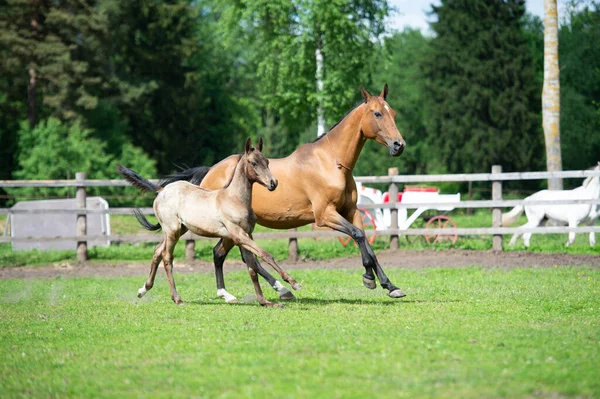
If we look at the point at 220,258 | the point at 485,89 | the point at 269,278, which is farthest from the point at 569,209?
the point at 485,89

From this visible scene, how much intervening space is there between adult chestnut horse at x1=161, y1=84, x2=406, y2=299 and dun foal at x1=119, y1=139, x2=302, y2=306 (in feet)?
1.53

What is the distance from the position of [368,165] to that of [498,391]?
46404mm

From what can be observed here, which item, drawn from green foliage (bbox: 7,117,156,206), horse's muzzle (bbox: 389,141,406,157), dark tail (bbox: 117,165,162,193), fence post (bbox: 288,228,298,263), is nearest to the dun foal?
dark tail (bbox: 117,165,162,193)

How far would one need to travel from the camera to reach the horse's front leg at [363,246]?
9195mm

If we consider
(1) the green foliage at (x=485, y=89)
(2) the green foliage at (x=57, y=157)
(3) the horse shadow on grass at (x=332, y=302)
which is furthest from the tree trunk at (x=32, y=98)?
(3) the horse shadow on grass at (x=332, y=302)

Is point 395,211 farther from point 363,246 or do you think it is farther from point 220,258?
point 363,246

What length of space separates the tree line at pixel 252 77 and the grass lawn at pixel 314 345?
20661 millimetres

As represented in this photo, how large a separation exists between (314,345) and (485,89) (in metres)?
38.2

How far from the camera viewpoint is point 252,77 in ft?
177

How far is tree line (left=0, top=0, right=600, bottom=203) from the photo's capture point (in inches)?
1209

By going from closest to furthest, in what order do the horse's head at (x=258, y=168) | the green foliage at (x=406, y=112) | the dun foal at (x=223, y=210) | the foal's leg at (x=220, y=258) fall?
the horse's head at (x=258, y=168), the dun foal at (x=223, y=210), the foal's leg at (x=220, y=258), the green foliage at (x=406, y=112)

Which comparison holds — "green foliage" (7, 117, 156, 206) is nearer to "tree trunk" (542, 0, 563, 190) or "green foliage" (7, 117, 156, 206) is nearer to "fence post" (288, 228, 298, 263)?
"fence post" (288, 228, 298, 263)

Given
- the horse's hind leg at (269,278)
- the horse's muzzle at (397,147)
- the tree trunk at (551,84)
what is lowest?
the horse's hind leg at (269,278)

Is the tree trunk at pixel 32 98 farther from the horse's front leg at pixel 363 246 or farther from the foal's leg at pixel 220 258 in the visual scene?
the horse's front leg at pixel 363 246
